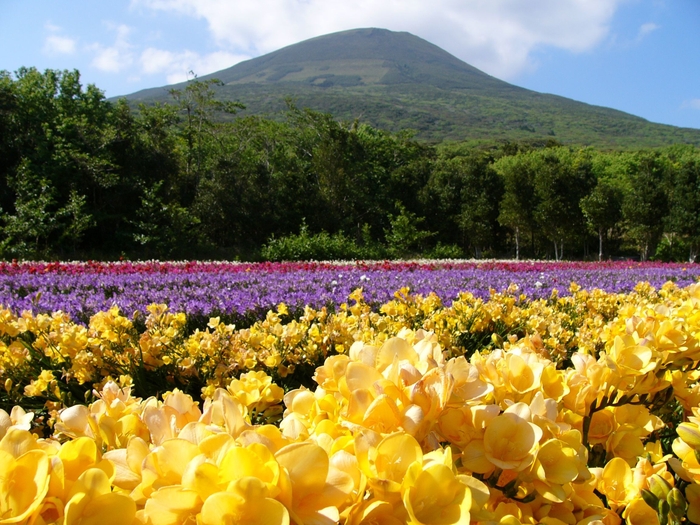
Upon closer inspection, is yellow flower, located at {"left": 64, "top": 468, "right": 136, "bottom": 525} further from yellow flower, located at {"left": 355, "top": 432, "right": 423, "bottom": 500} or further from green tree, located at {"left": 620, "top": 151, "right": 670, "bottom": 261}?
green tree, located at {"left": 620, "top": 151, "right": 670, "bottom": 261}

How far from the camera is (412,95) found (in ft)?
376

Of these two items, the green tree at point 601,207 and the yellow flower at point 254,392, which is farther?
the green tree at point 601,207

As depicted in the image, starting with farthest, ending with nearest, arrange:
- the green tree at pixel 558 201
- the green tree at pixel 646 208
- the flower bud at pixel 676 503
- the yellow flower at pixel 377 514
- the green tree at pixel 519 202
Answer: the green tree at pixel 519 202 < the green tree at pixel 646 208 < the green tree at pixel 558 201 < the flower bud at pixel 676 503 < the yellow flower at pixel 377 514

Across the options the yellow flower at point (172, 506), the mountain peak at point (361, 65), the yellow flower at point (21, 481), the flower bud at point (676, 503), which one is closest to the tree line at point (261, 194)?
the yellow flower at point (21, 481)

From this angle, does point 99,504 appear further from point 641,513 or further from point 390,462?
point 641,513

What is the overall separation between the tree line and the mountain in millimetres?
43681

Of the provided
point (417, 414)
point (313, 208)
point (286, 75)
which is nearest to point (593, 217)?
point (313, 208)

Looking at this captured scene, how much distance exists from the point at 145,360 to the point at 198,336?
0.29 meters

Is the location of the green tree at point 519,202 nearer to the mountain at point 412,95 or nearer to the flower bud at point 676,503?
the flower bud at point 676,503

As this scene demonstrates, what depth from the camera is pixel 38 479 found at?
62 centimetres

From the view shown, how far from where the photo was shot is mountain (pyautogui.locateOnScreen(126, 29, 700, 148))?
88875 mm

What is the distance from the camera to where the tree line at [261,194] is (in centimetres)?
1653

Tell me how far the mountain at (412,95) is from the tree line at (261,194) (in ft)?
143

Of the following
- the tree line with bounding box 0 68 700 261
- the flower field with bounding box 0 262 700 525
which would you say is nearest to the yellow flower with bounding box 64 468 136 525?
the flower field with bounding box 0 262 700 525
